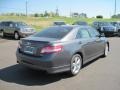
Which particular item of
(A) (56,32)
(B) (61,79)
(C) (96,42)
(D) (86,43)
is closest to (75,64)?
(B) (61,79)

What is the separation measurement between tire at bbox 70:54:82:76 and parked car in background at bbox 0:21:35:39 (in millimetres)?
12513

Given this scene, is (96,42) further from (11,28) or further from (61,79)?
(11,28)

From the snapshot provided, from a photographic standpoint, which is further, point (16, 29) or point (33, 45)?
point (16, 29)

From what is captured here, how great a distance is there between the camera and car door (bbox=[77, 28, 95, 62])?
278 inches

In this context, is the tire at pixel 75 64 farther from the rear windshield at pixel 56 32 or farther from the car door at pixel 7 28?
the car door at pixel 7 28

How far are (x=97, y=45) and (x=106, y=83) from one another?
2641mm

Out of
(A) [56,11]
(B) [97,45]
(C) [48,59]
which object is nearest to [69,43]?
(C) [48,59]

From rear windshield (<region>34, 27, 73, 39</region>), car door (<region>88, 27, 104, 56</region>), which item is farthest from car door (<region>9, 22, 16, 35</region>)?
rear windshield (<region>34, 27, 73, 39</region>)

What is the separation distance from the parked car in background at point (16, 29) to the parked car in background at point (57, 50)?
11.8 m

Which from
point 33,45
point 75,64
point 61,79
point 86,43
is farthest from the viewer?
point 86,43

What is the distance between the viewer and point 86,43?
7223mm

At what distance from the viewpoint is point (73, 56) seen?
254 inches

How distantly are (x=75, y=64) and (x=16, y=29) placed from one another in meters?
13.4

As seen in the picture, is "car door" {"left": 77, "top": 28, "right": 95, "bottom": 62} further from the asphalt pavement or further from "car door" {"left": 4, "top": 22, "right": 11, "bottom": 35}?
"car door" {"left": 4, "top": 22, "right": 11, "bottom": 35}
